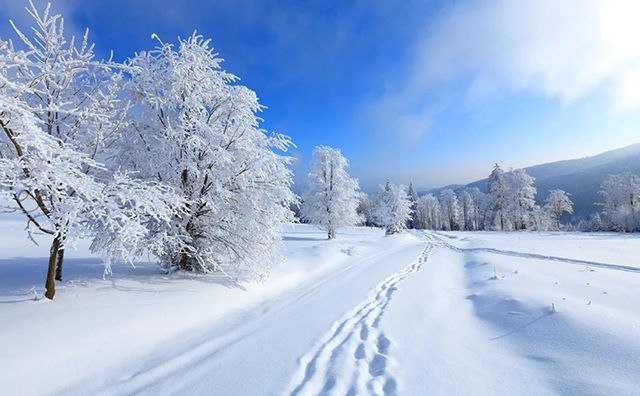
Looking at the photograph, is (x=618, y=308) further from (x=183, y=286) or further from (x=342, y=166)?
(x=342, y=166)

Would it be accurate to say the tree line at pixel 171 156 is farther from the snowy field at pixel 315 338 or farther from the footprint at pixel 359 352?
the footprint at pixel 359 352

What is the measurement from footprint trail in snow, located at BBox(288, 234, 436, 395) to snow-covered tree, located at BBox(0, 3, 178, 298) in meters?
3.78

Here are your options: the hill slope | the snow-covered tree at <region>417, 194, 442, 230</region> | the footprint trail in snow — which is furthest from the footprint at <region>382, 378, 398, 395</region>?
the hill slope

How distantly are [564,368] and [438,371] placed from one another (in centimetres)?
158

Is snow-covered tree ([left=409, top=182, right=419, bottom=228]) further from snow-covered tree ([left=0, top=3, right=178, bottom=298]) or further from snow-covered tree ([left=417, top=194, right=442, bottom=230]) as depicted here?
snow-covered tree ([left=0, top=3, right=178, bottom=298])

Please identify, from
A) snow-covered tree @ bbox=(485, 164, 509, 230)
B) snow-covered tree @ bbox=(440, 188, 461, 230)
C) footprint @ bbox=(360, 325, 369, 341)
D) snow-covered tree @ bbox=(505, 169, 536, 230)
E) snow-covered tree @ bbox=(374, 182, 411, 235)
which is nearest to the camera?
footprint @ bbox=(360, 325, 369, 341)

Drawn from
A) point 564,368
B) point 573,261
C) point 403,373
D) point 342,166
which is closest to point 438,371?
point 403,373

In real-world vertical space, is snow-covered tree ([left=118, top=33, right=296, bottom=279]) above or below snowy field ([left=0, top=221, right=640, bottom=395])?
above

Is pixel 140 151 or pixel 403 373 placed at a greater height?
pixel 140 151

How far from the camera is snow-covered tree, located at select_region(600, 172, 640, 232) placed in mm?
40656

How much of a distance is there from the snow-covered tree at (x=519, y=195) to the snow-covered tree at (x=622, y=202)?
9.82 meters

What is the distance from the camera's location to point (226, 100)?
30.2 feet

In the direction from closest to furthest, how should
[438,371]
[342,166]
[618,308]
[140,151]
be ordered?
[438,371]
[618,308]
[140,151]
[342,166]

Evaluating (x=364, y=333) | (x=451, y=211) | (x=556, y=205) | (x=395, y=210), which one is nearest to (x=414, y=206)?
(x=451, y=211)
